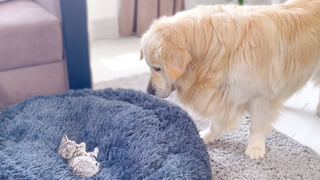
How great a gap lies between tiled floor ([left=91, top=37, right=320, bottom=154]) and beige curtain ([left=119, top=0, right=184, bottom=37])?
3.7 inches

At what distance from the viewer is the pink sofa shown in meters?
1.78

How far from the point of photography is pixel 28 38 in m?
1.79

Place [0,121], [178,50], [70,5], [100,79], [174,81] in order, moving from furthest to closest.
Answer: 1. [100,79]
2. [70,5]
3. [0,121]
4. [174,81]
5. [178,50]

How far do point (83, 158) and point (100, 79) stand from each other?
3.68 feet

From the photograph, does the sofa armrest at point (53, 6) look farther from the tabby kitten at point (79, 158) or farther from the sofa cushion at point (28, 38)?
the tabby kitten at point (79, 158)

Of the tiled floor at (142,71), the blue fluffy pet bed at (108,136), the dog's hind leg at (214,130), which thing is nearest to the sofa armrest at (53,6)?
the blue fluffy pet bed at (108,136)

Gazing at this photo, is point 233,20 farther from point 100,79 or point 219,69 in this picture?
point 100,79

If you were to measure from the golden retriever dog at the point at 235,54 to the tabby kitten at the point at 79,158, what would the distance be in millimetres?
365

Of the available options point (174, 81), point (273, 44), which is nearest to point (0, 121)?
point (174, 81)

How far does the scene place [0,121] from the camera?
160cm

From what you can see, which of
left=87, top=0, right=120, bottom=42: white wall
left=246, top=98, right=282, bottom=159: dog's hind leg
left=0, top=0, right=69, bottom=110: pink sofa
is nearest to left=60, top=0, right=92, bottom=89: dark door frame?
left=0, top=0, right=69, bottom=110: pink sofa

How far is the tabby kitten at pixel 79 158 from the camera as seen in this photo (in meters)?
1.36

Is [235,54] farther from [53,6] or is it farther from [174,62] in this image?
[53,6]

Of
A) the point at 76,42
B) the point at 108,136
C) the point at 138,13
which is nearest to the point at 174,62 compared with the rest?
the point at 108,136
